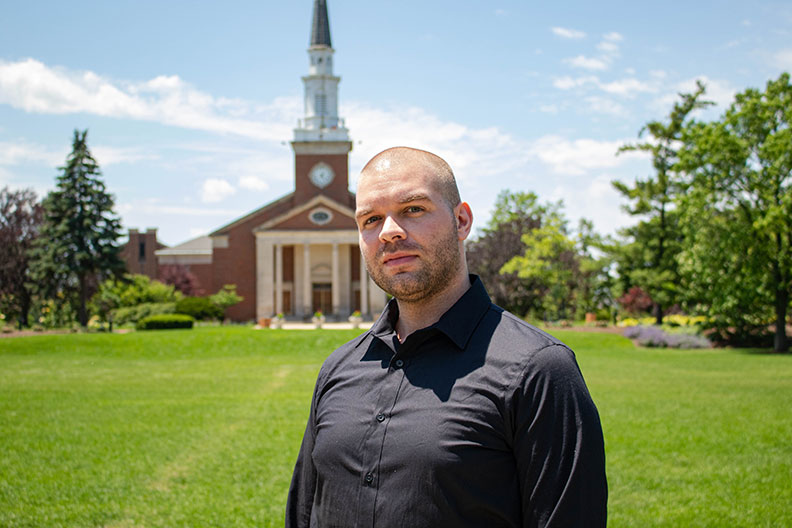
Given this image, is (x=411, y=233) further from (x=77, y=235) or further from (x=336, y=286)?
(x=336, y=286)

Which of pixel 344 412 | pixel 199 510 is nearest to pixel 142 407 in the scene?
pixel 199 510

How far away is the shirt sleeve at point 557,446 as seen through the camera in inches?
79.6

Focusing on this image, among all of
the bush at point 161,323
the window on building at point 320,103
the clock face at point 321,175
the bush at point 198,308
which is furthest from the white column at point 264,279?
the bush at point 161,323

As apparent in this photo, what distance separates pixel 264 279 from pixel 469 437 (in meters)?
47.7

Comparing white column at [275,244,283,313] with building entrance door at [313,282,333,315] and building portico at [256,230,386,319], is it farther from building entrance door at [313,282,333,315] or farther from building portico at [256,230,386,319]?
building entrance door at [313,282,333,315]

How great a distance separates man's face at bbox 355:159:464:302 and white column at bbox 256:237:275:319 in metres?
47.3

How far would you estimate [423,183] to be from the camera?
2.37m

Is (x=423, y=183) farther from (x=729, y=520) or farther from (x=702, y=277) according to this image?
(x=702, y=277)

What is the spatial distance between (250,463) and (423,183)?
743cm

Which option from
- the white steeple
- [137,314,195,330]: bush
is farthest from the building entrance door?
[137,314,195,330]: bush

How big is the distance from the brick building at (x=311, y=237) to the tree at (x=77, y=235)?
11857mm

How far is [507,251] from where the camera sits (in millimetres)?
43188

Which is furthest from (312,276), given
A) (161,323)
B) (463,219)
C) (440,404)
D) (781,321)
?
(440,404)

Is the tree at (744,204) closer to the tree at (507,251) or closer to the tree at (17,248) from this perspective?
the tree at (507,251)
